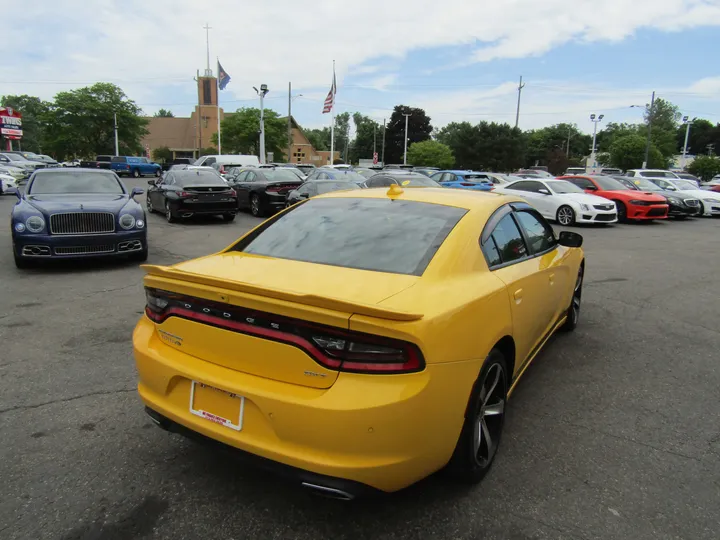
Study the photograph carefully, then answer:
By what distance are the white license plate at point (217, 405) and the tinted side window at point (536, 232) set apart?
8.05 ft

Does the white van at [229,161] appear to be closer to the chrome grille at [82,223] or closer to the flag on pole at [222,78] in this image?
the flag on pole at [222,78]

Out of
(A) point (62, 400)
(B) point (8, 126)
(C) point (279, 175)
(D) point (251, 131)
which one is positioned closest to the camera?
(A) point (62, 400)

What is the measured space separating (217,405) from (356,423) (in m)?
0.71

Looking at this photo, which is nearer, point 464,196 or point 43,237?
point 464,196

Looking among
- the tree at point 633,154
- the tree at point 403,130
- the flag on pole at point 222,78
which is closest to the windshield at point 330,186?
the flag on pole at point 222,78

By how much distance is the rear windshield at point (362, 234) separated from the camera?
2783 millimetres

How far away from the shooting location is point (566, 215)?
1575 cm

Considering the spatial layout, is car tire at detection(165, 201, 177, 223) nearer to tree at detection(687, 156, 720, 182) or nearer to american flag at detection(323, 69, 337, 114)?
american flag at detection(323, 69, 337, 114)

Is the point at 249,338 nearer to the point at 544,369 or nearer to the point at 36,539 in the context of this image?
the point at 36,539

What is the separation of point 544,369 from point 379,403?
8.99 feet

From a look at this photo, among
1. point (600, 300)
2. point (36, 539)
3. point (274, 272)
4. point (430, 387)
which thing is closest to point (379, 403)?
point (430, 387)

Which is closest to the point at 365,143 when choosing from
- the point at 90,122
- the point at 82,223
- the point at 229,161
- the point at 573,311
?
the point at 90,122

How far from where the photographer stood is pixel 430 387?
83.6 inches

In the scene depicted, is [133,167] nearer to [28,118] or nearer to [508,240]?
[508,240]
